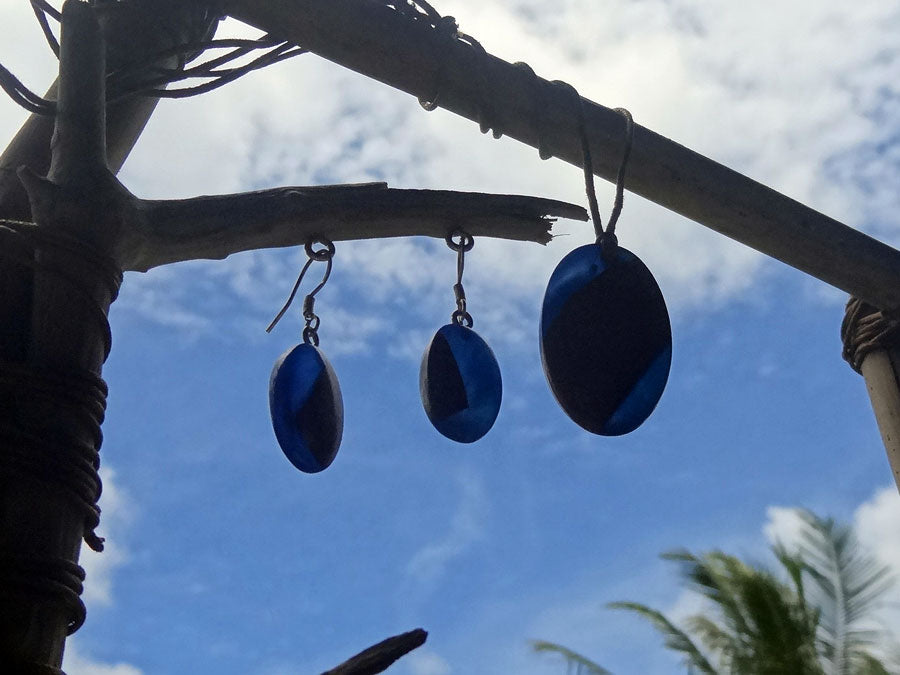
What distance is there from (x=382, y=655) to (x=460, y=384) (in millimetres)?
669

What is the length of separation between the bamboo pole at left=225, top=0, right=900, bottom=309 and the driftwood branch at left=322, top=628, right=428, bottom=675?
109 cm

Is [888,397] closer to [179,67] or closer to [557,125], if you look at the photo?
[557,125]

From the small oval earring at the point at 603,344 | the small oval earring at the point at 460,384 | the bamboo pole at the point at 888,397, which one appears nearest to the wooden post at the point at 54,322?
the small oval earring at the point at 460,384

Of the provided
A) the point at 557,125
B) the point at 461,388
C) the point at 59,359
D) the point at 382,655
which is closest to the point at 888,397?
the point at 557,125

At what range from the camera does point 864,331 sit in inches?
113

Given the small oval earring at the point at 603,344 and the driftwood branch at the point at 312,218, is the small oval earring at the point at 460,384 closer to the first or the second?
the driftwood branch at the point at 312,218

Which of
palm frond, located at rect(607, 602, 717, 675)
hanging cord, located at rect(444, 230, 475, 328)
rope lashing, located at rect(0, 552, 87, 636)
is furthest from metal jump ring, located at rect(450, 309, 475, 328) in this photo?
palm frond, located at rect(607, 602, 717, 675)

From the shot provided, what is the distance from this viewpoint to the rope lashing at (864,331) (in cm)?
278

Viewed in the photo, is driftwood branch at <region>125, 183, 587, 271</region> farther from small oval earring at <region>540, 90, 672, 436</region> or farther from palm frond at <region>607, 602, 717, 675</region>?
palm frond at <region>607, 602, 717, 675</region>

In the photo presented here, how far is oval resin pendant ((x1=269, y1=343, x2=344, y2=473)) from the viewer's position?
193 centimetres

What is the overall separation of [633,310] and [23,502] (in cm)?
102

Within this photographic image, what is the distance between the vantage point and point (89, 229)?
160cm

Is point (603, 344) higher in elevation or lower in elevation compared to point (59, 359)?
higher

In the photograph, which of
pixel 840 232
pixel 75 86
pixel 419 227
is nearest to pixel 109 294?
pixel 75 86
